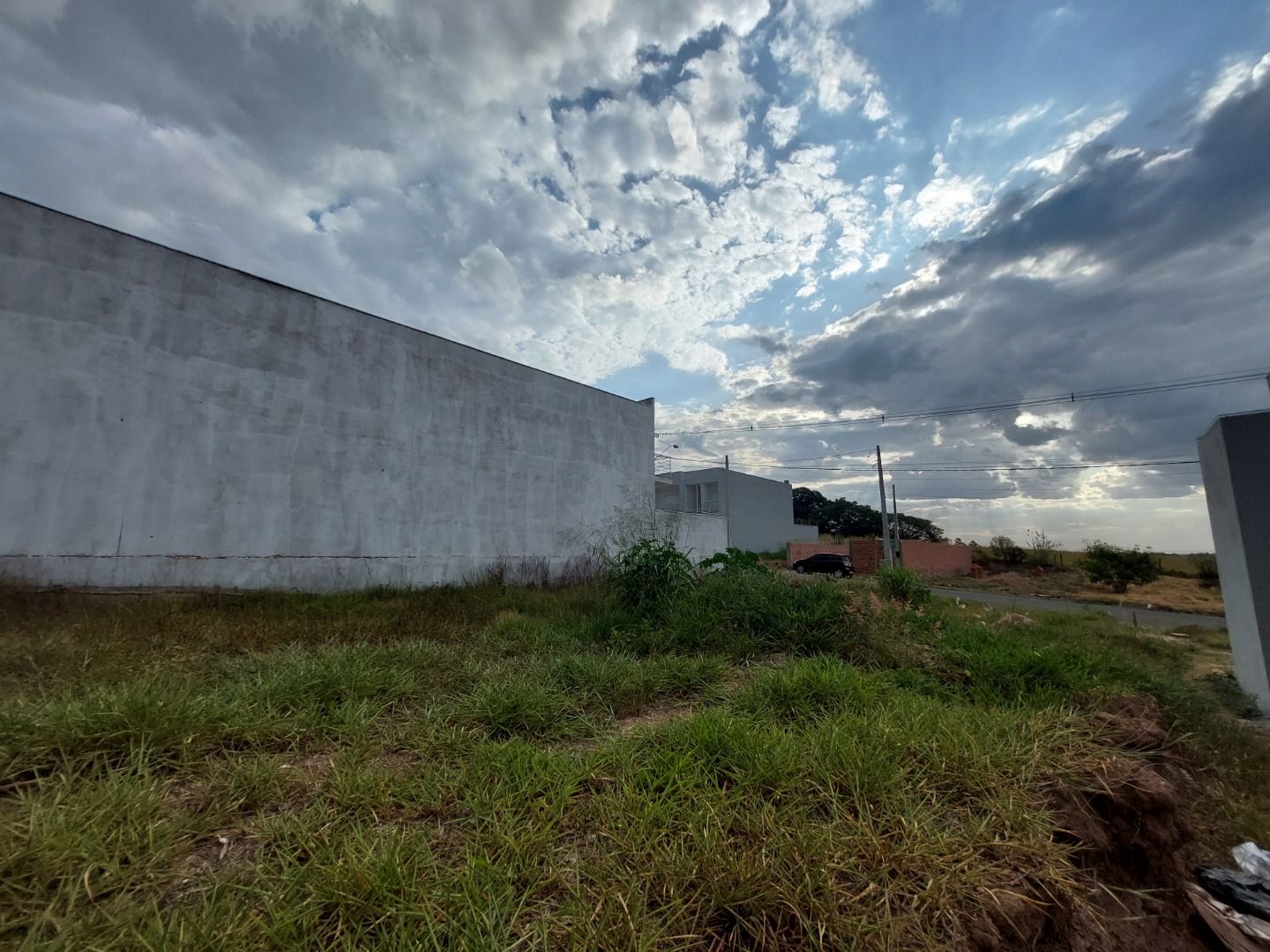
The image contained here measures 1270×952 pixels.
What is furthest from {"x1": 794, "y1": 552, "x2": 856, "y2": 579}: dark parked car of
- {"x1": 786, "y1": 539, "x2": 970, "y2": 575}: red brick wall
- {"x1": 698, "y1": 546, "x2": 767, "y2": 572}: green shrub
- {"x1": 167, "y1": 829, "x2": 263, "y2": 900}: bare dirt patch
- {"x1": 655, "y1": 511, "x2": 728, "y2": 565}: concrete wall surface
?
{"x1": 167, "y1": 829, "x2": 263, "y2": 900}: bare dirt patch

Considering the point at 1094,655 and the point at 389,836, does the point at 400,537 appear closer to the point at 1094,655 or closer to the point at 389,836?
the point at 389,836

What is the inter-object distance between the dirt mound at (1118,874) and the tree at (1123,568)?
21.9 metres

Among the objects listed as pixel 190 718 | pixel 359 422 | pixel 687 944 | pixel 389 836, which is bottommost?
pixel 687 944

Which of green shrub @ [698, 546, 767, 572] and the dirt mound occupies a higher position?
green shrub @ [698, 546, 767, 572]

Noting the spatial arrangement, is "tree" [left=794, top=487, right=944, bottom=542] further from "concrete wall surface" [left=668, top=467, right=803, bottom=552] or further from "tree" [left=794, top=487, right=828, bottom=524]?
"concrete wall surface" [left=668, top=467, right=803, bottom=552]

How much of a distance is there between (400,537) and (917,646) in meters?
8.53

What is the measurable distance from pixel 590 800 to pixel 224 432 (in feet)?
28.4

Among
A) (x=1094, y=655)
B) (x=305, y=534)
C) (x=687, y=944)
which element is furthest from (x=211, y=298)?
(x=1094, y=655)

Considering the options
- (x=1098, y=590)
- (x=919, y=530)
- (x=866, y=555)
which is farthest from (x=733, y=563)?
(x=919, y=530)

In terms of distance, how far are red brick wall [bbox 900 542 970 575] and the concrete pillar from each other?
840 inches

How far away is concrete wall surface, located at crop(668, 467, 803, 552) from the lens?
29.1 meters

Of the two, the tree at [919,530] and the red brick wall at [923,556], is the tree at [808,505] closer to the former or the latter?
the tree at [919,530]

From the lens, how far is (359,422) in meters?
9.50

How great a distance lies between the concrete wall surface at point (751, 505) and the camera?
29.1m
